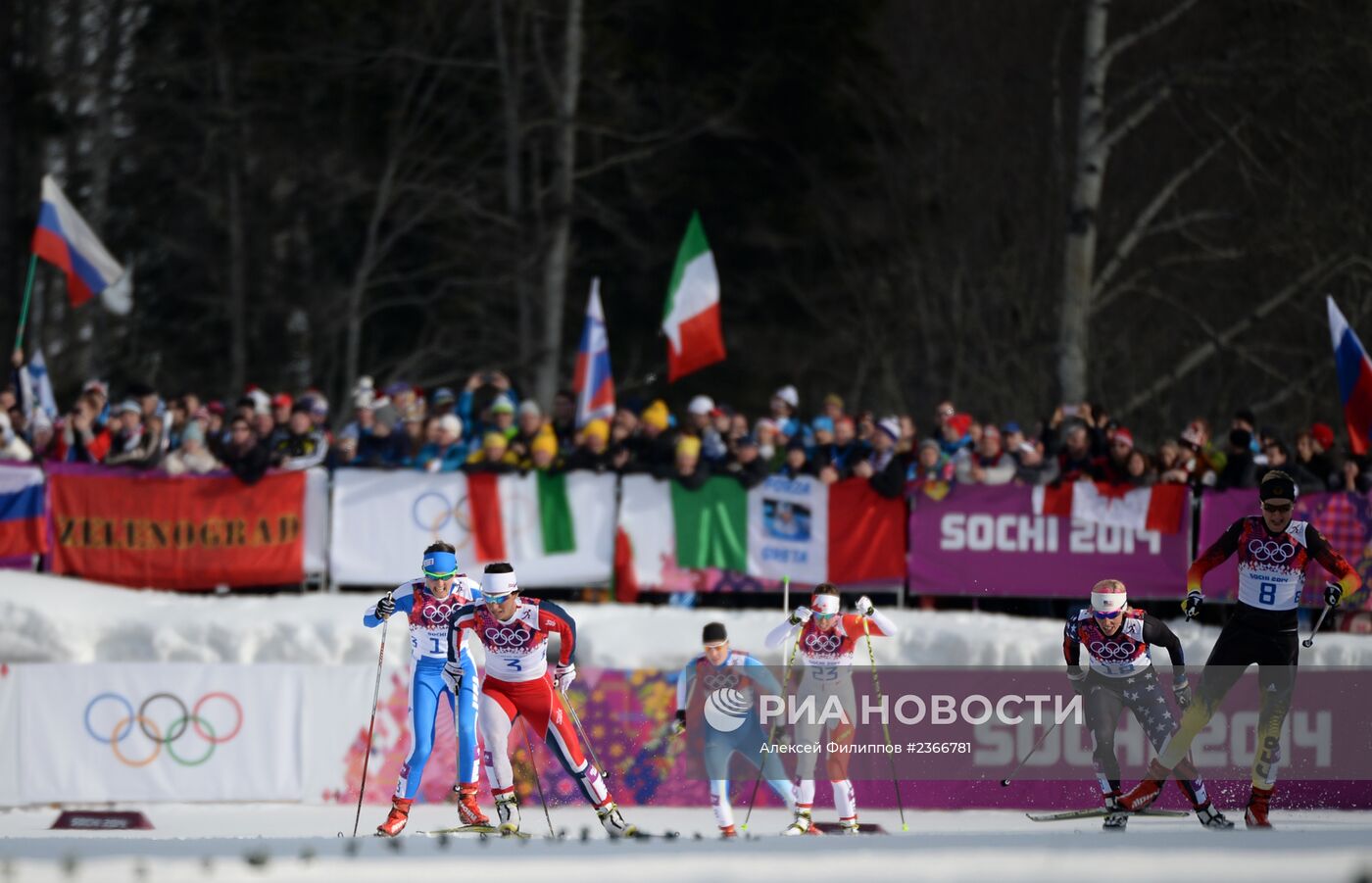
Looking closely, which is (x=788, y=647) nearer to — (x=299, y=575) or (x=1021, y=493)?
(x=1021, y=493)

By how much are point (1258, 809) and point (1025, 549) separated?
418cm

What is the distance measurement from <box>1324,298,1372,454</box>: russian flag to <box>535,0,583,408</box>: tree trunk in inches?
410

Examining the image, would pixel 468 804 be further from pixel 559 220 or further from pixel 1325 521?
pixel 559 220

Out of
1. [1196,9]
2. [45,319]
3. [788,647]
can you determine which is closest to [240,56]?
[45,319]

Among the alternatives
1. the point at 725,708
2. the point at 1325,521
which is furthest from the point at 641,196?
the point at 725,708

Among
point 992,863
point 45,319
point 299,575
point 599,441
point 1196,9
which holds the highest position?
point 1196,9

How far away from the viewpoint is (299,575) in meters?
15.6

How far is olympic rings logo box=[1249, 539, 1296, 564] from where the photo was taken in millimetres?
11344

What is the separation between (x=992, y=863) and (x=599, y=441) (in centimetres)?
818

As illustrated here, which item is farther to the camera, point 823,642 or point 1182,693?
point 823,642

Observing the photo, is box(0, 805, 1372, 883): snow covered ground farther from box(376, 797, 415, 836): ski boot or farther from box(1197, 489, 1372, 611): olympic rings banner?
box(1197, 489, 1372, 611): olympic rings banner

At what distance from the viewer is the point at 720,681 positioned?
13.4 meters

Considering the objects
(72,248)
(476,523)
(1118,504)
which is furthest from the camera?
(72,248)

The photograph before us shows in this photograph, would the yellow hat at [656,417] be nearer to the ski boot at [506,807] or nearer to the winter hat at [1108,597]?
the ski boot at [506,807]
